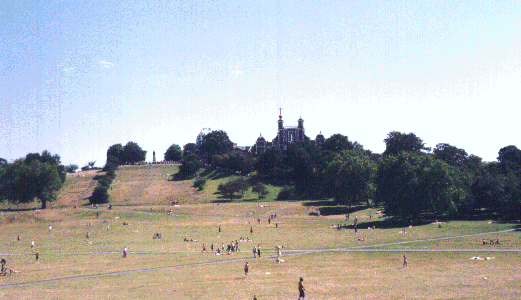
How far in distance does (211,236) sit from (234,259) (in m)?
18.9

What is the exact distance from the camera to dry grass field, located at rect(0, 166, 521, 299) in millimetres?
30047

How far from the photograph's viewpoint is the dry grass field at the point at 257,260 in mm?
30047

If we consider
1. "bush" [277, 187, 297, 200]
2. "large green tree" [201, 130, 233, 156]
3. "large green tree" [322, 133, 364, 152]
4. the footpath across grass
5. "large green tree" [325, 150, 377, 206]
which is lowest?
the footpath across grass

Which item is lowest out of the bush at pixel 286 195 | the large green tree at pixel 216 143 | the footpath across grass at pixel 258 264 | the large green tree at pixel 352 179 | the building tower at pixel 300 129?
the footpath across grass at pixel 258 264

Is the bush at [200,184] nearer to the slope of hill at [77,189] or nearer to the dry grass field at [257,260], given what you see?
the slope of hill at [77,189]

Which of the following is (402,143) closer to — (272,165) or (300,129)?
(272,165)

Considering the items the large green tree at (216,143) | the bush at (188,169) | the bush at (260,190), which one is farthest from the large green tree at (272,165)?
the large green tree at (216,143)

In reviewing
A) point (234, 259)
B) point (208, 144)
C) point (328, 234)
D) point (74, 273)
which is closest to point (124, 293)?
point (74, 273)

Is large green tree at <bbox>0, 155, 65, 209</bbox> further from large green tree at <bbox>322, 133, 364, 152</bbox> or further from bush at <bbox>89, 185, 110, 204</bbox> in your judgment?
large green tree at <bbox>322, 133, 364, 152</bbox>

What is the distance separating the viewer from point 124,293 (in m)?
30.1

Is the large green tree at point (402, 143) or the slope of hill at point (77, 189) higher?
the large green tree at point (402, 143)

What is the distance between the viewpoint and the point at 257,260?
42312 millimetres

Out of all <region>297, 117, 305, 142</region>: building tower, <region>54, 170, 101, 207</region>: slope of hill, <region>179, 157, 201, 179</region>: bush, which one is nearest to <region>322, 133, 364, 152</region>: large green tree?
<region>179, 157, 201, 179</region>: bush

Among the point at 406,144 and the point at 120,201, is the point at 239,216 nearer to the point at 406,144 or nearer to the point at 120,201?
the point at 120,201
